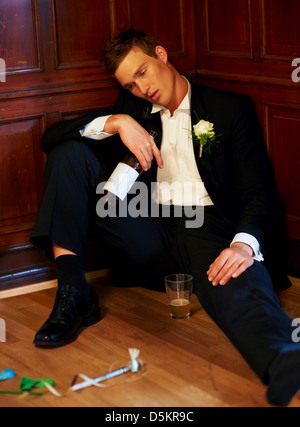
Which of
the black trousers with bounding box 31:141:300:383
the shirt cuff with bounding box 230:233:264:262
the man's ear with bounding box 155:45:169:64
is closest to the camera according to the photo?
the black trousers with bounding box 31:141:300:383

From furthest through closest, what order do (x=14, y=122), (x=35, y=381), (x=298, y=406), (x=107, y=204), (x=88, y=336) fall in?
(x=14, y=122)
(x=107, y=204)
(x=88, y=336)
(x=35, y=381)
(x=298, y=406)

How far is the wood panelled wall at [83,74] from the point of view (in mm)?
2891

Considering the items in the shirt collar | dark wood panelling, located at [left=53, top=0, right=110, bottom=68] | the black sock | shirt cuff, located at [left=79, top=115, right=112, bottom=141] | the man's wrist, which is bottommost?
the black sock

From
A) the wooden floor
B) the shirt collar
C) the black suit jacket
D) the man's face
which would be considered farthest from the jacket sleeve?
the wooden floor

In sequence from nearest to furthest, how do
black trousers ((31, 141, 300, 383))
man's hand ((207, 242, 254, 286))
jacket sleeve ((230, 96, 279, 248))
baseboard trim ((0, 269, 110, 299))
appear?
black trousers ((31, 141, 300, 383)), man's hand ((207, 242, 254, 286)), jacket sleeve ((230, 96, 279, 248)), baseboard trim ((0, 269, 110, 299))

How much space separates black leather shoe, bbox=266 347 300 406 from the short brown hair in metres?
1.39

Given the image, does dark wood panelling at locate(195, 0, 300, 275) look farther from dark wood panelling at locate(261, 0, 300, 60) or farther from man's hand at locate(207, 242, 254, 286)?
man's hand at locate(207, 242, 254, 286)

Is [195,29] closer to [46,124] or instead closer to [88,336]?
[46,124]

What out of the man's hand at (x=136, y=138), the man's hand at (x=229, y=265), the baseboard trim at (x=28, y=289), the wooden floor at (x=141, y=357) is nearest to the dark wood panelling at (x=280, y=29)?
the man's hand at (x=136, y=138)

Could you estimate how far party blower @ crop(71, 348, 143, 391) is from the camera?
7.10 feet

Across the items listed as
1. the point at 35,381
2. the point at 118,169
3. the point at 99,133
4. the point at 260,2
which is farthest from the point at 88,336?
the point at 260,2

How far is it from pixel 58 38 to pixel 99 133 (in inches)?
20.0

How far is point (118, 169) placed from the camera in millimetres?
2619

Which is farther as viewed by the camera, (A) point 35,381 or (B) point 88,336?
(B) point 88,336
